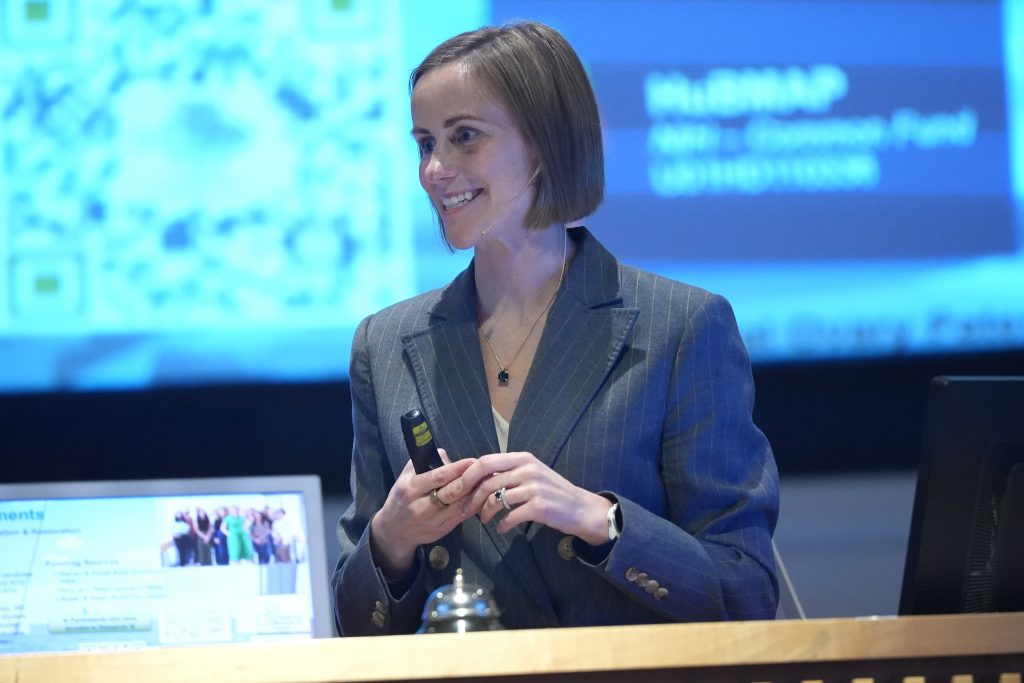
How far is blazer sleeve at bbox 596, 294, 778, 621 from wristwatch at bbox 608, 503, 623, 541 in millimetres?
14

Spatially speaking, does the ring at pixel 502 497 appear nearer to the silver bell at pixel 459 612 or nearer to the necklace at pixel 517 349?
the silver bell at pixel 459 612

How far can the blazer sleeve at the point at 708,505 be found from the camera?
1662 mm

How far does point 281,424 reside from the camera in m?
3.61

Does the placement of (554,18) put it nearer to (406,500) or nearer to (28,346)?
(28,346)

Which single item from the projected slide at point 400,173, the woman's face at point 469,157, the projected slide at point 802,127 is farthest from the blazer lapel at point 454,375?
the projected slide at point 802,127

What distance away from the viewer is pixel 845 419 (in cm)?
384

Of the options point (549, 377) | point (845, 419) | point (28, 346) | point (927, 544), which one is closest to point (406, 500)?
point (549, 377)

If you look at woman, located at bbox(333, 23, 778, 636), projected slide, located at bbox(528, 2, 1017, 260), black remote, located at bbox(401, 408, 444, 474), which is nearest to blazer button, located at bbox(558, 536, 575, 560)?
woman, located at bbox(333, 23, 778, 636)

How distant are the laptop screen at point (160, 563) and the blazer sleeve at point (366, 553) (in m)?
0.57

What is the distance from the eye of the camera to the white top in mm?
1867

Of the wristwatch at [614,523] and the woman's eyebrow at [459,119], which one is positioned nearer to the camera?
the wristwatch at [614,523]

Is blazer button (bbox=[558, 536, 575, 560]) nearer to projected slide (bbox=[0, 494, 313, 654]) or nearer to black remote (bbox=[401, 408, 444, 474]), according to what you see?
black remote (bbox=[401, 408, 444, 474])

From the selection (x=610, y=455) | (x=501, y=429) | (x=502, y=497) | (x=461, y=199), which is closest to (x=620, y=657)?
(x=502, y=497)

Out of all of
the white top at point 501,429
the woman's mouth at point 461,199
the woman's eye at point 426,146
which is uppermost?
the woman's eye at point 426,146
